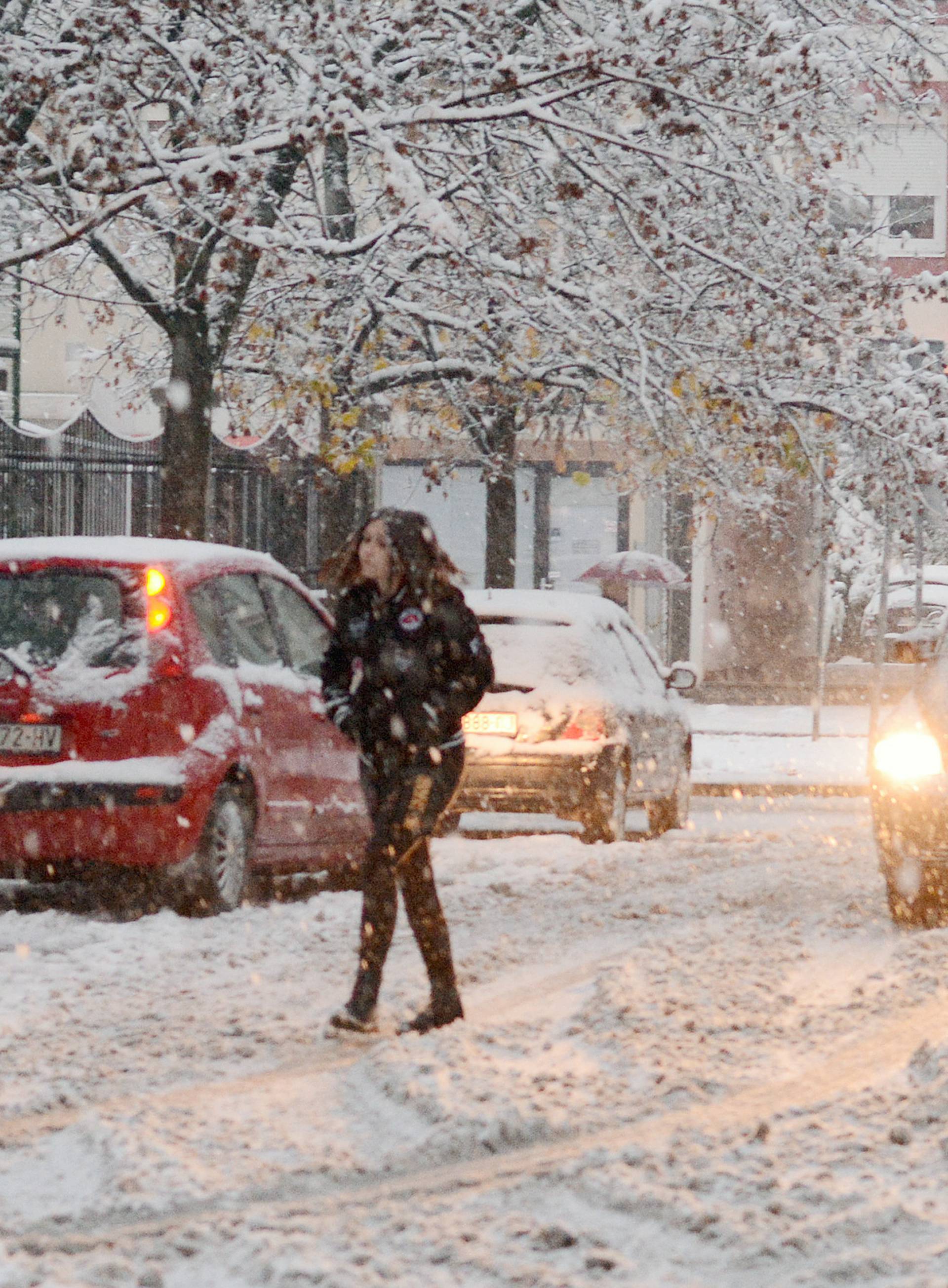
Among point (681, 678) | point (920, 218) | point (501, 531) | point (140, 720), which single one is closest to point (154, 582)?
point (140, 720)

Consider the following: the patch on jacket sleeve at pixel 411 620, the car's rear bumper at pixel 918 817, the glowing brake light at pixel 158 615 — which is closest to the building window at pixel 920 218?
the car's rear bumper at pixel 918 817

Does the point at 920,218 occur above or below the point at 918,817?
above

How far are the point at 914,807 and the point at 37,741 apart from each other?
12.0ft

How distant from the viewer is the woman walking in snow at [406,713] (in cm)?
672

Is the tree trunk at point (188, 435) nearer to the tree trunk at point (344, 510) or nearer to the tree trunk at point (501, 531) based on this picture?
the tree trunk at point (344, 510)

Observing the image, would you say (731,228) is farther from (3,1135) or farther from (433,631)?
(3,1135)

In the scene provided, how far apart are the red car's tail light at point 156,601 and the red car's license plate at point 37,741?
593 millimetres

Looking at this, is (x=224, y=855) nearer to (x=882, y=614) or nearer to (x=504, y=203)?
(x=504, y=203)

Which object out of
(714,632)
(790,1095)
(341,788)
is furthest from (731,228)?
(714,632)

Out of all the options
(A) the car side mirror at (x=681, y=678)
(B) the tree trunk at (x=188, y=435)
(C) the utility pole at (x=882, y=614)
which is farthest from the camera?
(C) the utility pole at (x=882, y=614)

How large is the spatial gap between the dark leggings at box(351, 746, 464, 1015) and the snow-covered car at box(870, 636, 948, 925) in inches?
119

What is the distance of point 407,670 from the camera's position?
265 inches

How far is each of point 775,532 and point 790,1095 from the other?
55.4 feet

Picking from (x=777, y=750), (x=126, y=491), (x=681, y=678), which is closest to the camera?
(x=681, y=678)
